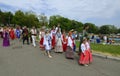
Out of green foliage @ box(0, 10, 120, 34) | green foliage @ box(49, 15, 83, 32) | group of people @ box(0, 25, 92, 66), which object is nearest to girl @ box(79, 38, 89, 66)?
group of people @ box(0, 25, 92, 66)

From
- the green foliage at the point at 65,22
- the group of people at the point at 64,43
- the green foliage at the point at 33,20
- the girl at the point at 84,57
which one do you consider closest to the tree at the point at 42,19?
the green foliage at the point at 33,20

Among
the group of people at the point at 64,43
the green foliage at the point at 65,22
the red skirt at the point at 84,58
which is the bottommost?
the red skirt at the point at 84,58

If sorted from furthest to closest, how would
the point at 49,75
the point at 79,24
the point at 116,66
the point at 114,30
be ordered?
1. the point at 114,30
2. the point at 79,24
3. the point at 116,66
4. the point at 49,75

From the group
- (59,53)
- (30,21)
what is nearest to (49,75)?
(59,53)

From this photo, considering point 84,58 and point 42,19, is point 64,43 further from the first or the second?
point 42,19

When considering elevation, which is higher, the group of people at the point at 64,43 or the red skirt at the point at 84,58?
the group of people at the point at 64,43

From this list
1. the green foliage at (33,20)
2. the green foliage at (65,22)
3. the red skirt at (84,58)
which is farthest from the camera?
the green foliage at (65,22)

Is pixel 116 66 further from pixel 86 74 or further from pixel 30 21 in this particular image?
pixel 30 21

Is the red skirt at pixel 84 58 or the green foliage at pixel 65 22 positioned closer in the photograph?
the red skirt at pixel 84 58

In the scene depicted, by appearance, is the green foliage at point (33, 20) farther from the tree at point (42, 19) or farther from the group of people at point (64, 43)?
the group of people at point (64, 43)

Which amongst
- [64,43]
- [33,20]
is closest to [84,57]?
[64,43]

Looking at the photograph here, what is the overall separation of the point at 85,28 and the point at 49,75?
4.89 meters

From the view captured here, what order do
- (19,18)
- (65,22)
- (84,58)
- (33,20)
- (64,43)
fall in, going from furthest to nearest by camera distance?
1. (65,22)
2. (19,18)
3. (33,20)
4. (64,43)
5. (84,58)

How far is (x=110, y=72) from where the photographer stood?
9297 millimetres
